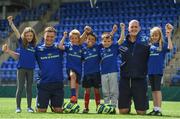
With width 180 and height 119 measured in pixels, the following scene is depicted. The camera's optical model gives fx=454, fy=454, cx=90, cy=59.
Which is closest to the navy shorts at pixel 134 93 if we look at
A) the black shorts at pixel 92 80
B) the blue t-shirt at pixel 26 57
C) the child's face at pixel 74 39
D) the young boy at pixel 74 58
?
the black shorts at pixel 92 80

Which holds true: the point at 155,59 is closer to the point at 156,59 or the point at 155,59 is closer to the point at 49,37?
the point at 156,59

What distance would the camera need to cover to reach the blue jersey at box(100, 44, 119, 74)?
A: 10.6 metres

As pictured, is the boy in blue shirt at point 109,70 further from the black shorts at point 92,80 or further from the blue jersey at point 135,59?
the blue jersey at point 135,59

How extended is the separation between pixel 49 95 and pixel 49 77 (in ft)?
1.36

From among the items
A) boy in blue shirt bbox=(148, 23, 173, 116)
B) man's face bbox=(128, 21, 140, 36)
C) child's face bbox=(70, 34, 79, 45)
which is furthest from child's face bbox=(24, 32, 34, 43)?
boy in blue shirt bbox=(148, 23, 173, 116)

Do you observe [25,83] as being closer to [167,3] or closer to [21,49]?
[21,49]

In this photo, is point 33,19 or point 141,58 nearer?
point 141,58

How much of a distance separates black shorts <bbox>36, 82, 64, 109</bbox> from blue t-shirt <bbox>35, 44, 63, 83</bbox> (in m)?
0.12

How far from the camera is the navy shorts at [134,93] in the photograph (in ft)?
32.6

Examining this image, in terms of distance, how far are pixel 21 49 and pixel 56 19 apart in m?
19.5

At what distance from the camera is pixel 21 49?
1045 centimetres

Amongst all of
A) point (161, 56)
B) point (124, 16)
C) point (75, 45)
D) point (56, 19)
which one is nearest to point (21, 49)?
point (75, 45)

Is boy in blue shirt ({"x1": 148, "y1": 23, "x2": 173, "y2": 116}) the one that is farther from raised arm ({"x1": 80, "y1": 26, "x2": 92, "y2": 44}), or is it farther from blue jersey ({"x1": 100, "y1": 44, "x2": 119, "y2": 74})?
raised arm ({"x1": 80, "y1": 26, "x2": 92, "y2": 44})

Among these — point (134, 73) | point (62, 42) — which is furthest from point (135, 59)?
point (62, 42)
